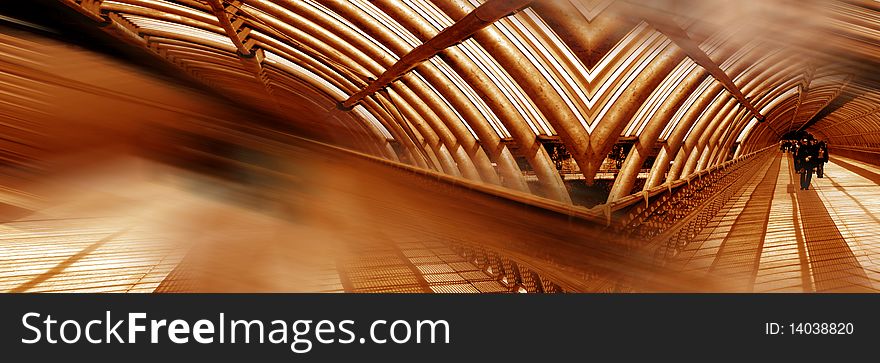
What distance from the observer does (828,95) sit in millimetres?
2602

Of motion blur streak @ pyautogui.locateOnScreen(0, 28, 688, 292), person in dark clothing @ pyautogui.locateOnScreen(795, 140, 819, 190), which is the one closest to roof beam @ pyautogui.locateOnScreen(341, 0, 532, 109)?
motion blur streak @ pyautogui.locateOnScreen(0, 28, 688, 292)

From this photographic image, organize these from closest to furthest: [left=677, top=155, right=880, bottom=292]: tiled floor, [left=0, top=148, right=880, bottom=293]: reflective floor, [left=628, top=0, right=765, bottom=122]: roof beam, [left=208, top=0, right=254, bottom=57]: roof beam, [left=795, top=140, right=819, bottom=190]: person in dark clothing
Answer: [left=0, top=148, right=880, bottom=293]: reflective floor → [left=677, top=155, right=880, bottom=292]: tiled floor → [left=628, top=0, right=765, bottom=122]: roof beam → [left=795, top=140, right=819, bottom=190]: person in dark clothing → [left=208, top=0, right=254, bottom=57]: roof beam

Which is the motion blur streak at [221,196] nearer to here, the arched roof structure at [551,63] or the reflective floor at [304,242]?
the reflective floor at [304,242]

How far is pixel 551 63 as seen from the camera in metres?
2.45

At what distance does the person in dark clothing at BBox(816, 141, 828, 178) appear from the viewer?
270 centimetres

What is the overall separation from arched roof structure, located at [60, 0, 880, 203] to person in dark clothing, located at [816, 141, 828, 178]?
0.15 meters

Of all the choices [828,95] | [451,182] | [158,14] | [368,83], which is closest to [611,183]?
[828,95]

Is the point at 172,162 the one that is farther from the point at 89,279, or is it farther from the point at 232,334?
the point at 89,279

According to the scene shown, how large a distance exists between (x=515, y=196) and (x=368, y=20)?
83.8 inches

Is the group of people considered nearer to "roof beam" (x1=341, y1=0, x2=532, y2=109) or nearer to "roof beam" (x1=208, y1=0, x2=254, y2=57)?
"roof beam" (x1=341, y1=0, x2=532, y2=109)

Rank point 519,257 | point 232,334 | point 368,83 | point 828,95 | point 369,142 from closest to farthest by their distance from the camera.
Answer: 1. point 519,257
2. point 232,334
3. point 828,95
4. point 368,83
5. point 369,142

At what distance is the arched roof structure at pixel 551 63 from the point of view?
1561 millimetres

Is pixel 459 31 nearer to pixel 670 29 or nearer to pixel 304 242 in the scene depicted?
pixel 670 29

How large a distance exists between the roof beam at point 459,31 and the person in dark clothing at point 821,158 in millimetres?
2328
